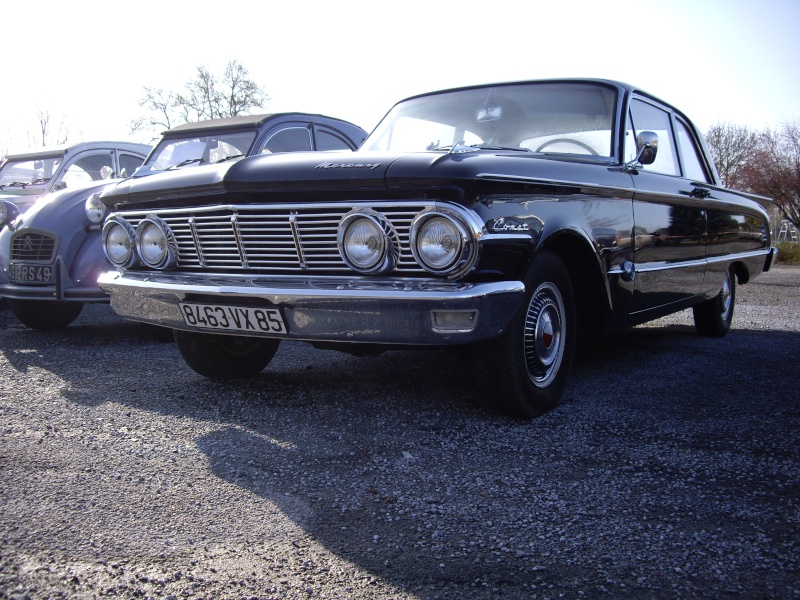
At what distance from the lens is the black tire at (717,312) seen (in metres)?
5.97

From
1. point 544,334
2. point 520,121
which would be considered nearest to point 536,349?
point 544,334

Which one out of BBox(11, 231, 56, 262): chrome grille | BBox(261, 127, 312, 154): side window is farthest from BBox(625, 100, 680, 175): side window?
BBox(11, 231, 56, 262): chrome grille

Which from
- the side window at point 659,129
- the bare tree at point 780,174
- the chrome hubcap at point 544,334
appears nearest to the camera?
the chrome hubcap at point 544,334

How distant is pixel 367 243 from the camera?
2.94 m

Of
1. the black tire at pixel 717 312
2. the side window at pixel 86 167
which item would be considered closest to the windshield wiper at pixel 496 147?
the black tire at pixel 717 312

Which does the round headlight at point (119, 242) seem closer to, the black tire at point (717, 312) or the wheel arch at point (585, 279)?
the wheel arch at point (585, 279)

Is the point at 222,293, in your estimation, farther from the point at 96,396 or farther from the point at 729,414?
the point at 729,414

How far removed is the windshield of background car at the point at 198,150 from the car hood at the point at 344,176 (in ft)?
9.00

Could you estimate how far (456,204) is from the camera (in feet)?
9.18

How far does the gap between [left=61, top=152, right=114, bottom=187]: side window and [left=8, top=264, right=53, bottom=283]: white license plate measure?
2576 millimetres

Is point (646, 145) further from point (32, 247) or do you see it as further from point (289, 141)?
point (32, 247)

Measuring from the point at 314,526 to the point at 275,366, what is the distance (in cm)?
249

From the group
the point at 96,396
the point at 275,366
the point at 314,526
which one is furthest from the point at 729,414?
the point at 96,396

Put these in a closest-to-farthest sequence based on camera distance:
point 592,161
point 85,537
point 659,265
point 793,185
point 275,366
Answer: point 85,537 → point 592,161 → point 659,265 → point 275,366 → point 793,185
